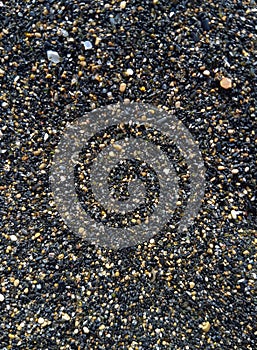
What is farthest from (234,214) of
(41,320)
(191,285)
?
(41,320)

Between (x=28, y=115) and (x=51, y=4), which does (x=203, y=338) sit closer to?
(x=28, y=115)

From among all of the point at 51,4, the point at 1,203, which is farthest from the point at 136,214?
the point at 51,4

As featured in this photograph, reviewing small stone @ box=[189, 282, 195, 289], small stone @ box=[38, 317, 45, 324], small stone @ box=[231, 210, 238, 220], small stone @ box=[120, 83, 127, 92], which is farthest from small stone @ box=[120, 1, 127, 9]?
small stone @ box=[38, 317, 45, 324]

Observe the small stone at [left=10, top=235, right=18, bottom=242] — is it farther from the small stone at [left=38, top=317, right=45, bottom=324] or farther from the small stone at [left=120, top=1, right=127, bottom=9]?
the small stone at [left=120, top=1, right=127, bottom=9]

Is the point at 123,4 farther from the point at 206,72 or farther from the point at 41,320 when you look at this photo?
the point at 41,320

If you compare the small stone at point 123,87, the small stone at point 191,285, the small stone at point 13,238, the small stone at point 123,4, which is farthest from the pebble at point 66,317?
the small stone at point 123,4
